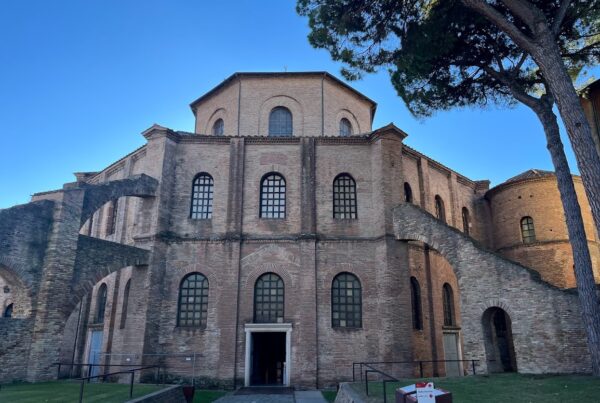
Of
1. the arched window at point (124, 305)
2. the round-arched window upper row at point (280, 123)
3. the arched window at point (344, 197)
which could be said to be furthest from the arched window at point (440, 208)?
the arched window at point (124, 305)

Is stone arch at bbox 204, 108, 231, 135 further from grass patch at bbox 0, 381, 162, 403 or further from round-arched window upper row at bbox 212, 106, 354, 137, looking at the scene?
grass patch at bbox 0, 381, 162, 403

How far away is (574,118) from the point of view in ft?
34.3

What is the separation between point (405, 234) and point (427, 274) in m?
2.75

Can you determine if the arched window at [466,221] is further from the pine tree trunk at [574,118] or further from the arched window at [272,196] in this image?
the pine tree trunk at [574,118]

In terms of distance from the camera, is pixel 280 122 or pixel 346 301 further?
pixel 280 122

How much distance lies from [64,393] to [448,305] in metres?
15.2

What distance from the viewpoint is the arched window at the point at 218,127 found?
22.5 metres

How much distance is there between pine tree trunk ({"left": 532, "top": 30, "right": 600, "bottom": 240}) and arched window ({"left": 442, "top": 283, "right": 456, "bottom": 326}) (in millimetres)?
10849

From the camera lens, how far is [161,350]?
16.6 m

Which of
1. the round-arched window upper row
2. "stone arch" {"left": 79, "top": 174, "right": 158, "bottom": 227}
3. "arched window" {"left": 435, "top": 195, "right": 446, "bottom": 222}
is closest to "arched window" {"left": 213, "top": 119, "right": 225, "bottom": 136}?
the round-arched window upper row

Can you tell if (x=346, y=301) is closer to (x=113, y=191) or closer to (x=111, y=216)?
(x=113, y=191)

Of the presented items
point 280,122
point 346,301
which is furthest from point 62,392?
point 280,122

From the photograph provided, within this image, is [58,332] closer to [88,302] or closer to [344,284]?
[88,302]

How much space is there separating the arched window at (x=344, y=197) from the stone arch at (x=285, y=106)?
12.8 ft
